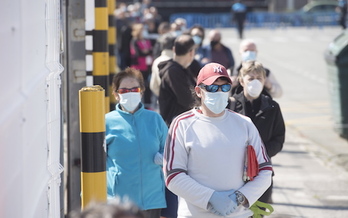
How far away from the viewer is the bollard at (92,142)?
4.39m

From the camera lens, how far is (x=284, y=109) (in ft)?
56.6

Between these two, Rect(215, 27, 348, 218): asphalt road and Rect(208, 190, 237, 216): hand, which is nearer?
Rect(208, 190, 237, 216): hand

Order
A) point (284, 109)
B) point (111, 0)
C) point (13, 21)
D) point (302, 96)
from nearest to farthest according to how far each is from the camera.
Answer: point (13, 21) → point (111, 0) → point (284, 109) → point (302, 96)

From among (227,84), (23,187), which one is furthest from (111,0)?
(23,187)

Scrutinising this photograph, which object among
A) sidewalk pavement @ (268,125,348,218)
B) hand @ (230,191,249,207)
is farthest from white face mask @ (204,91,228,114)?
sidewalk pavement @ (268,125,348,218)

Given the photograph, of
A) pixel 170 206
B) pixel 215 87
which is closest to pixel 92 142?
pixel 215 87

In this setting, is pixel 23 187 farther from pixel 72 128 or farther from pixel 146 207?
pixel 72 128

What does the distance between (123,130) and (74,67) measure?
140 cm

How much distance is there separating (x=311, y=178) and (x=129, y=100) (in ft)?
18.0

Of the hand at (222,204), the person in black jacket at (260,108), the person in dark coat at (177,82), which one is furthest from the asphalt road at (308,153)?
the hand at (222,204)

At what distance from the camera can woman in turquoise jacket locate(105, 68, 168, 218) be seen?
554 centimetres

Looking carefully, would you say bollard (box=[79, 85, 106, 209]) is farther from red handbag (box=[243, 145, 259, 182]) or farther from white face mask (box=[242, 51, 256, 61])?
white face mask (box=[242, 51, 256, 61])

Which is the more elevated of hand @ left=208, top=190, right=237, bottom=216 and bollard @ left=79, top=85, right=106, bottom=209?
bollard @ left=79, top=85, right=106, bottom=209

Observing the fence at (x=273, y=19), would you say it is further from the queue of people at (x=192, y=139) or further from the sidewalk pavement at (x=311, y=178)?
the queue of people at (x=192, y=139)
